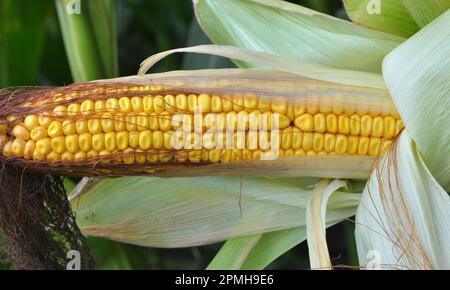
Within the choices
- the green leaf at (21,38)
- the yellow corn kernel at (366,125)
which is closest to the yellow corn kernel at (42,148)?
the yellow corn kernel at (366,125)

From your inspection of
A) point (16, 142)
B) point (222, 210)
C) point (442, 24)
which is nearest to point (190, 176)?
point (222, 210)

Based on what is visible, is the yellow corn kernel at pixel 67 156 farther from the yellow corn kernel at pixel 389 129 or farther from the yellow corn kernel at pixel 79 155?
the yellow corn kernel at pixel 389 129

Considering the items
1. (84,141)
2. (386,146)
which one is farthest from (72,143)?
(386,146)

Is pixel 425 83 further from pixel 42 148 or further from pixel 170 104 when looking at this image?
pixel 42 148

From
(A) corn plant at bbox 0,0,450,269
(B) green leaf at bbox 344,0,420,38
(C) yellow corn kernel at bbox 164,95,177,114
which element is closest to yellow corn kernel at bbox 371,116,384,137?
(A) corn plant at bbox 0,0,450,269

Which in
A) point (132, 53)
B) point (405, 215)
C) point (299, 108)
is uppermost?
point (299, 108)

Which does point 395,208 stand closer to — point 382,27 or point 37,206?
point 382,27
